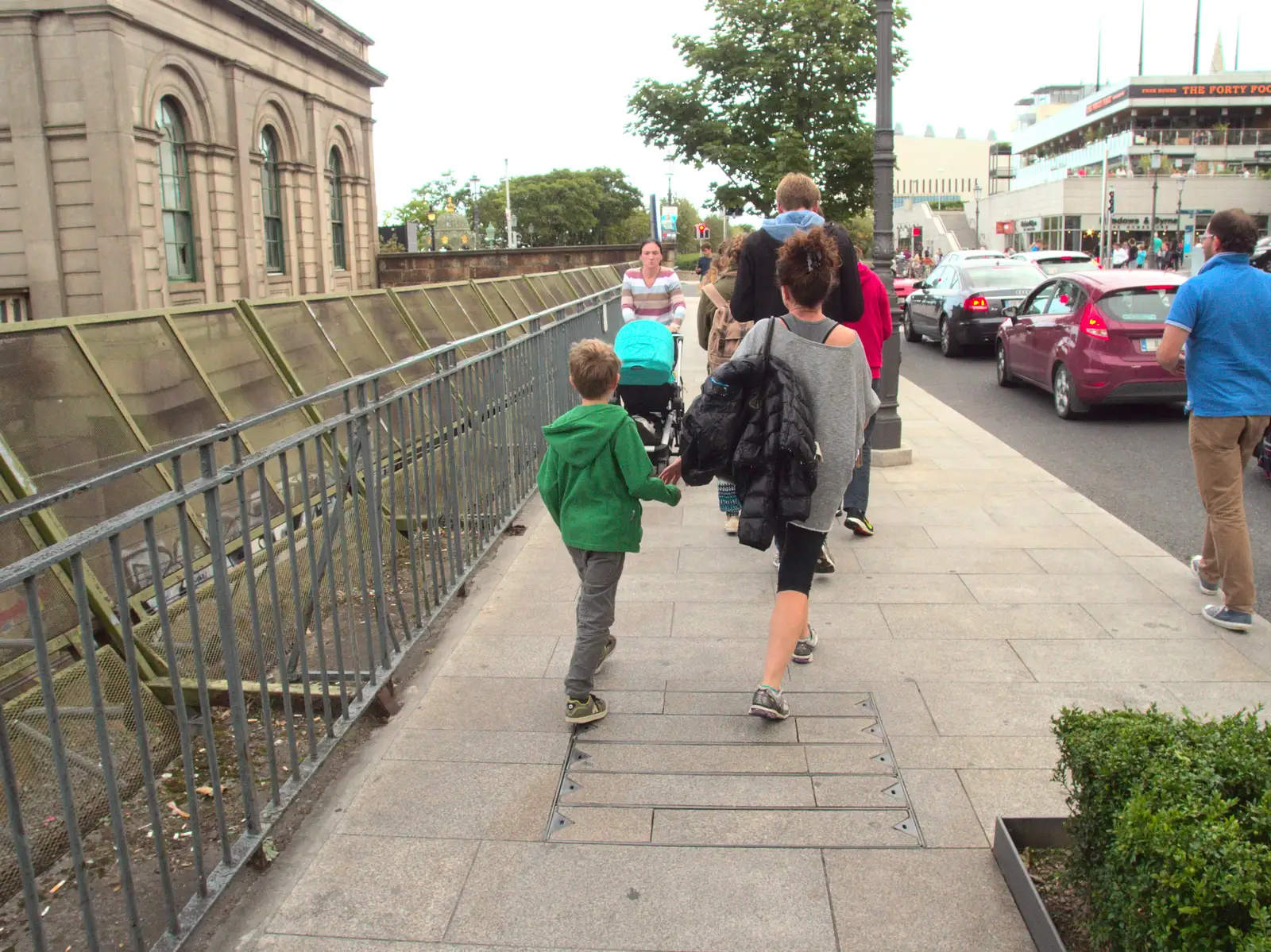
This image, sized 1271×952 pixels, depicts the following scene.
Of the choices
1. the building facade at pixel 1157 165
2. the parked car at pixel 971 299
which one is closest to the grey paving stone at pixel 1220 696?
the parked car at pixel 971 299

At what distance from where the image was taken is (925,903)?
315 centimetres

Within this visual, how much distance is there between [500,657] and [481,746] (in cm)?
96

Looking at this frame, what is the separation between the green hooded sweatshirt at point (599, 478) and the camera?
4246 mm

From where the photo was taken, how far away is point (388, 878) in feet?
11.0

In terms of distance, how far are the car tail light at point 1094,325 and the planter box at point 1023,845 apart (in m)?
9.58

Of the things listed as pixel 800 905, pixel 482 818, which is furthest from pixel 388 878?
pixel 800 905

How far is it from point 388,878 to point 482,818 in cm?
42

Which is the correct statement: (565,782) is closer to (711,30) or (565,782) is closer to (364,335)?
(364,335)

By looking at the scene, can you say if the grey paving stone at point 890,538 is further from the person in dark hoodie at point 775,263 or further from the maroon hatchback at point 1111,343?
the maroon hatchback at point 1111,343

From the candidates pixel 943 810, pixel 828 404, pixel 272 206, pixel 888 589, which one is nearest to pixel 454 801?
pixel 943 810

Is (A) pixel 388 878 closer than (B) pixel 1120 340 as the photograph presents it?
Yes

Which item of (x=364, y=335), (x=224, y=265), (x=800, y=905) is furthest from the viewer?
(x=224, y=265)

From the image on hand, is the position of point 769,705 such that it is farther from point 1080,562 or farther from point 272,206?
point 272,206

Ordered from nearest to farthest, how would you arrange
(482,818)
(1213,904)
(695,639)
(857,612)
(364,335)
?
(1213,904), (482,818), (695,639), (857,612), (364,335)
